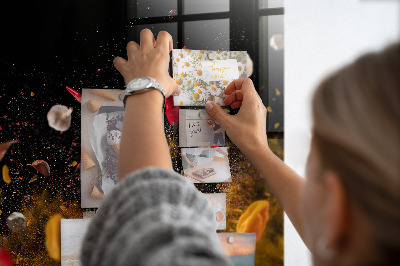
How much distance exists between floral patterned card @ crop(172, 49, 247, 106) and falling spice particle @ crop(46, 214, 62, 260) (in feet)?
1.28

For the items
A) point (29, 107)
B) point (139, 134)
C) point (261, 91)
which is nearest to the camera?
point (139, 134)

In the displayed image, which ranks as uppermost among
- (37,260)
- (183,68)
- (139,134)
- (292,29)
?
(292,29)

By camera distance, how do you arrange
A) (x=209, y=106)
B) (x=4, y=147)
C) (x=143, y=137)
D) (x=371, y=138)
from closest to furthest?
(x=371, y=138), (x=143, y=137), (x=4, y=147), (x=209, y=106)

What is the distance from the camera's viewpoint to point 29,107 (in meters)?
0.71

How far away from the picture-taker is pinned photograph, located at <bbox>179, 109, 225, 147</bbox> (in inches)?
31.6

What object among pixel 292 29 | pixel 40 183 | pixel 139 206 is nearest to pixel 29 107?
pixel 40 183

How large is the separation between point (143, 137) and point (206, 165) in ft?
0.95

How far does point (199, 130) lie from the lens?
81 centimetres

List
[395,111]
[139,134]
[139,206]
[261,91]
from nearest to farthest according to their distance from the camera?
1. [395,111]
2. [139,206]
3. [139,134]
4. [261,91]

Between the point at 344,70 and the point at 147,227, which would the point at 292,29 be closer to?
the point at 344,70

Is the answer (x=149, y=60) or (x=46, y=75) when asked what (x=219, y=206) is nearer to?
(x=149, y=60)

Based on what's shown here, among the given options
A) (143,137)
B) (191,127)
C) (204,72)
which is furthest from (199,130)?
(143,137)

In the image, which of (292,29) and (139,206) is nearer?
(139,206)

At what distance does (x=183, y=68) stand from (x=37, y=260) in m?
0.56
